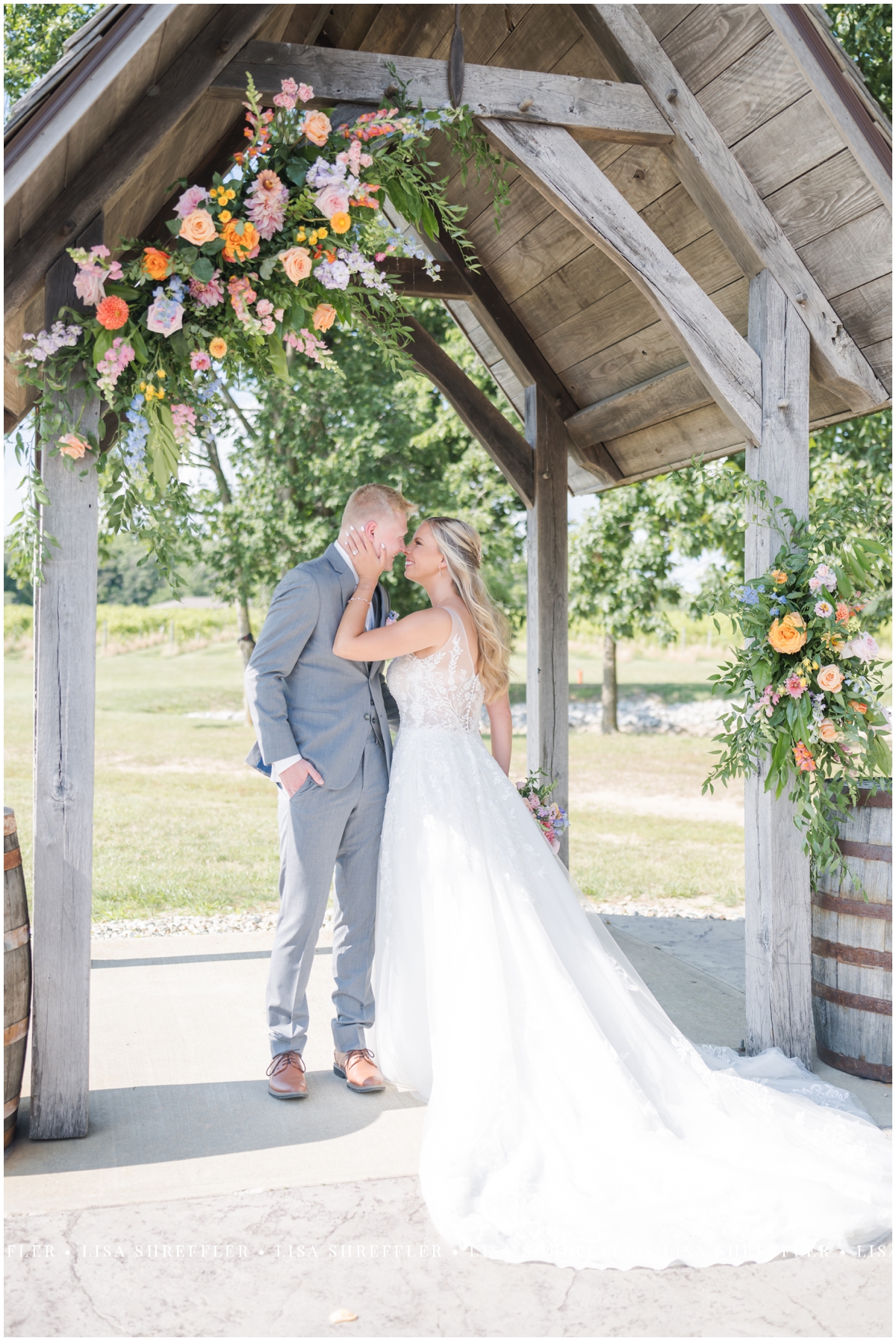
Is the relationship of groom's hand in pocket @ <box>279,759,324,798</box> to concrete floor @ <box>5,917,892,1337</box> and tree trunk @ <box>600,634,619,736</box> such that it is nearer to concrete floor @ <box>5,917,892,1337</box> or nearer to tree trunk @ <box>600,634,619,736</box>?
concrete floor @ <box>5,917,892,1337</box>

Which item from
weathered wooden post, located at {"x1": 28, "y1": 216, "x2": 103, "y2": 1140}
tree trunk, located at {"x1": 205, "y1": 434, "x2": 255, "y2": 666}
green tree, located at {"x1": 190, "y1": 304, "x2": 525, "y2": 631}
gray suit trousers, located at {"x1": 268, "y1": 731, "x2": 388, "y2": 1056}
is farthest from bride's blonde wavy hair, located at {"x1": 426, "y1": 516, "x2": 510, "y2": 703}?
tree trunk, located at {"x1": 205, "y1": 434, "x2": 255, "y2": 666}

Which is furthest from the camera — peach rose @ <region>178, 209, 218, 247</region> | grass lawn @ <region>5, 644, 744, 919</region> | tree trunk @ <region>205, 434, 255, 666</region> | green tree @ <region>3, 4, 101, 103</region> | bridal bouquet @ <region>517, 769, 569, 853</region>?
tree trunk @ <region>205, 434, 255, 666</region>

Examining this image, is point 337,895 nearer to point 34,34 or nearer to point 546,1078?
point 546,1078

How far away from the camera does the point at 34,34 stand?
34.5 feet

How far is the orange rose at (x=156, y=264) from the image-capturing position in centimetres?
280

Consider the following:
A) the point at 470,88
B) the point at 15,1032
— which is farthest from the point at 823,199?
the point at 15,1032

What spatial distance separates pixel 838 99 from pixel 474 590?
2054 millimetres

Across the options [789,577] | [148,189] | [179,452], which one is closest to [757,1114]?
[789,577]

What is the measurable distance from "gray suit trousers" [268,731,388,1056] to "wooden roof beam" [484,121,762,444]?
1.84 meters

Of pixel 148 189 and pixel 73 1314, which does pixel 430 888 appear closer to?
pixel 73 1314

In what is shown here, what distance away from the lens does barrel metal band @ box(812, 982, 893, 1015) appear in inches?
142

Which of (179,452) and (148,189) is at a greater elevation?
(148,189)

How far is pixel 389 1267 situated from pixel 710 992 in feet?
8.30

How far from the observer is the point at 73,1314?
2.23m
